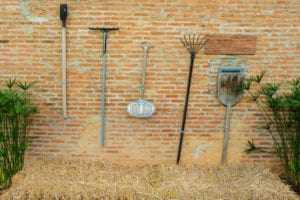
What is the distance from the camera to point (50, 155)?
410cm

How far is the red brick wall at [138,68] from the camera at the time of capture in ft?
12.3

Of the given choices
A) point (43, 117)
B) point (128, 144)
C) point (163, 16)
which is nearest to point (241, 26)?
point (163, 16)

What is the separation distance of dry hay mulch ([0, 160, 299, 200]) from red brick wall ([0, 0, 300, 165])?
0.69 feet

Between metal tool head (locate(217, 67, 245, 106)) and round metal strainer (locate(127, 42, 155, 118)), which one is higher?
metal tool head (locate(217, 67, 245, 106))

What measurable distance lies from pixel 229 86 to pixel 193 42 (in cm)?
78

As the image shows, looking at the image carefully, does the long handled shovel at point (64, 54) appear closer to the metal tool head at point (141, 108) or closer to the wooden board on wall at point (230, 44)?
the metal tool head at point (141, 108)

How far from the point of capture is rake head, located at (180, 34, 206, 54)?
150 inches

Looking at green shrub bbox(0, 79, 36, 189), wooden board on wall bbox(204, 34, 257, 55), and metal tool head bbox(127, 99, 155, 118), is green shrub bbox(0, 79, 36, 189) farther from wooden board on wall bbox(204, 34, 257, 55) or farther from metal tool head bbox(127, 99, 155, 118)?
wooden board on wall bbox(204, 34, 257, 55)

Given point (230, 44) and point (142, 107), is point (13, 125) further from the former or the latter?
point (230, 44)

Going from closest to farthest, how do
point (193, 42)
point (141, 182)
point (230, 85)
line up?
point (141, 182)
point (193, 42)
point (230, 85)

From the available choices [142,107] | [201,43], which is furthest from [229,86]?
[142,107]

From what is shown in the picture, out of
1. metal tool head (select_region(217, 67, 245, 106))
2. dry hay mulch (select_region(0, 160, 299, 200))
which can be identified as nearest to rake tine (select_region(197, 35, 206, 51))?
metal tool head (select_region(217, 67, 245, 106))

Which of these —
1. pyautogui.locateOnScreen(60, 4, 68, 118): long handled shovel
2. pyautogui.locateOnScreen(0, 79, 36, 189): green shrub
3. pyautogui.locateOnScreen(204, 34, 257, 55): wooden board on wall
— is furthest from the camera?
pyautogui.locateOnScreen(204, 34, 257, 55): wooden board on wall

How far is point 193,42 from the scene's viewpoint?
3.81m
